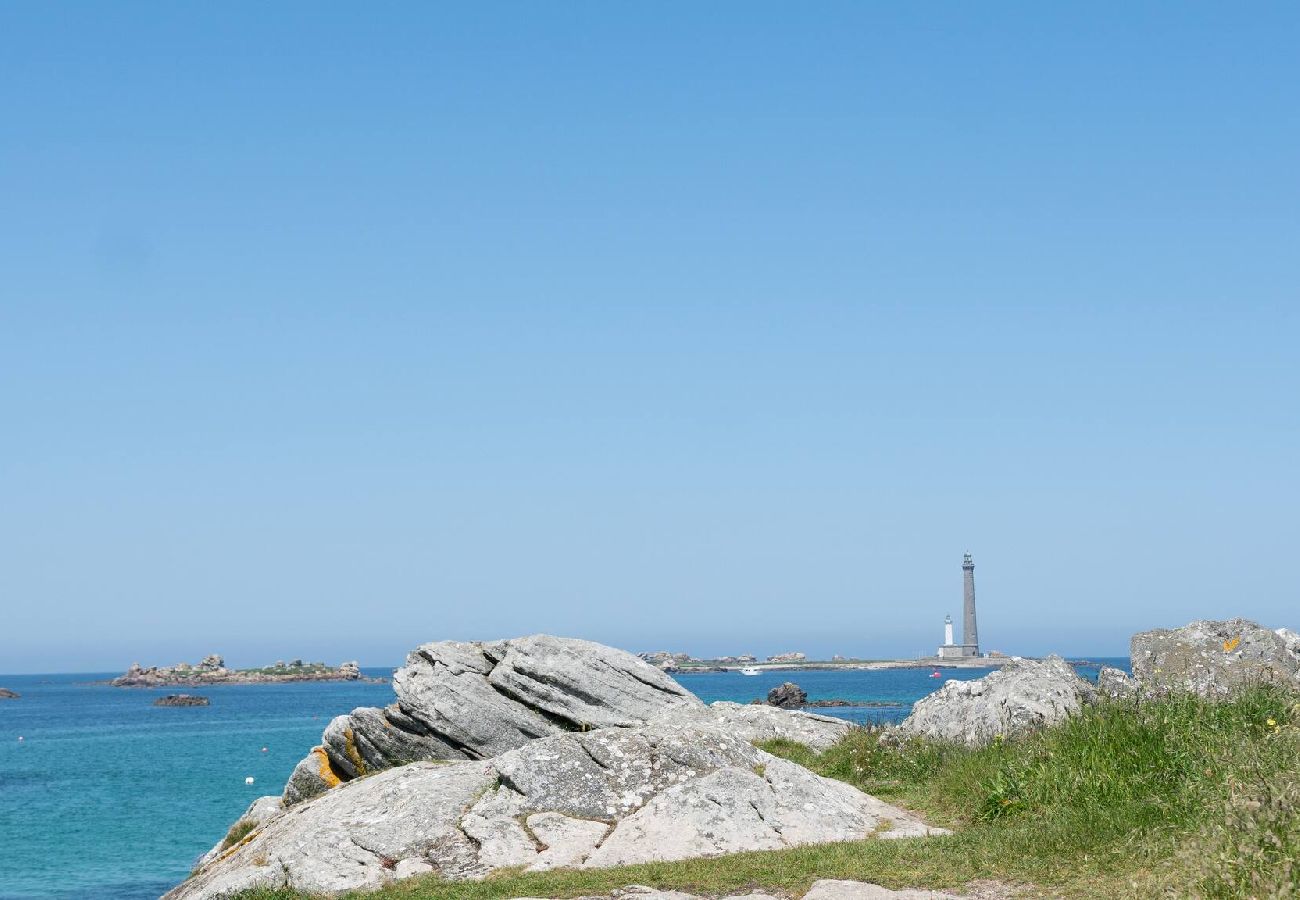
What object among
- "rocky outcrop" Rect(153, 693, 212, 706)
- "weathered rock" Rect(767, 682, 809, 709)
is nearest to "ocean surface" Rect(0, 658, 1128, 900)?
"weathered rock" Rect(767, 682, 809, 709)

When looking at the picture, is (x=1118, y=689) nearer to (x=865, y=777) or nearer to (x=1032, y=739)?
(x=1032, y=739)

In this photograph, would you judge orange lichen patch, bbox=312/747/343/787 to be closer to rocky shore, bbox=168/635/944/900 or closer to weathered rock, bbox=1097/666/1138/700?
rocky shore, bbox=168/635/944/900

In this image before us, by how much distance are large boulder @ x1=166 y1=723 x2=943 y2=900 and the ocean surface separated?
8586 mm

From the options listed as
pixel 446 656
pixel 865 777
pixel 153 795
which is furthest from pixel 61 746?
pixel 865 777

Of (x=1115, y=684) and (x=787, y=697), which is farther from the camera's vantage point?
(x=787, y=697)

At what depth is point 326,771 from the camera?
73.8 feet

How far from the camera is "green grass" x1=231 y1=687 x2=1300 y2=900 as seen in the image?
8.98 m

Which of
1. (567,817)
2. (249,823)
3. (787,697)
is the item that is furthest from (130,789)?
(567,817)

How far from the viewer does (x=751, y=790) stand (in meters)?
15.7

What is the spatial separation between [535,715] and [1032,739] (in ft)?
31.6

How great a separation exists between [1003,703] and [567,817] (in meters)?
8.25

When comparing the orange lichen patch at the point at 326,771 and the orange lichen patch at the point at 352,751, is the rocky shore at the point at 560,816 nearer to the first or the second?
the orange lichen patch at the point at 352,751

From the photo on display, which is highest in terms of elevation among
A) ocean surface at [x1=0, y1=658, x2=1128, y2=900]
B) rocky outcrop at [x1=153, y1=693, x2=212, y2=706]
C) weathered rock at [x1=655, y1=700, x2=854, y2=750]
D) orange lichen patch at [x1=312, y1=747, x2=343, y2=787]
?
weathered rock at [x1=655, y1=700, x2=854, y2=750]

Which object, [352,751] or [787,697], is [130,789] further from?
[787,697]
